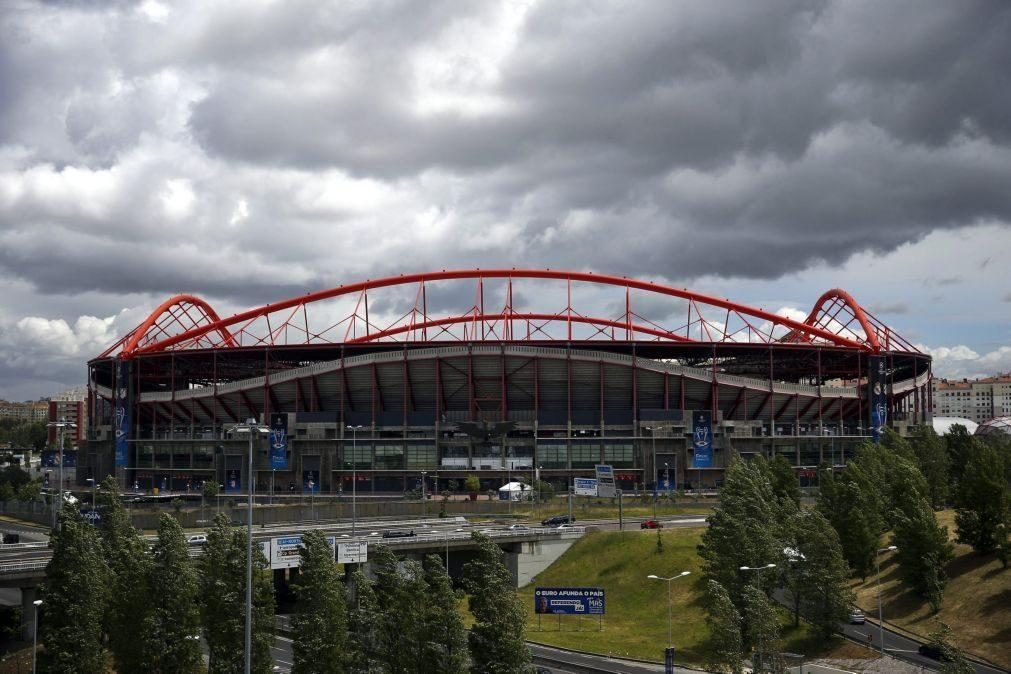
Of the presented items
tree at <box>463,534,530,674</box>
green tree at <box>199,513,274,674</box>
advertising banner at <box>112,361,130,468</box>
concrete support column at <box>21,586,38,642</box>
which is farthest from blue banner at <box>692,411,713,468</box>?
green tree at <box>199,513,274,674</box>

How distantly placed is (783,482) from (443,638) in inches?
2256

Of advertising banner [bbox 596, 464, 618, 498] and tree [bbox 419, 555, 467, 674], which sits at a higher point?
advertising banner [bbox 596, 464, 618, 498]

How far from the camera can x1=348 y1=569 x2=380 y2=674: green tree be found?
167 ft

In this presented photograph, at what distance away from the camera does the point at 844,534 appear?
78.3 m

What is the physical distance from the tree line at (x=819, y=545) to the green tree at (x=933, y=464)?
726 inches

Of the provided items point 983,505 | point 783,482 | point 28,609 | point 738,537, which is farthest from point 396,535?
point 983,505

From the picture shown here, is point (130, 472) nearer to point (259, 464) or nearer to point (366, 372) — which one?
point (259, 464)

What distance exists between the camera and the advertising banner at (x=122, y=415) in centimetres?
15888

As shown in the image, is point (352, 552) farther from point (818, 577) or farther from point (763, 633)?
point (818, 577)

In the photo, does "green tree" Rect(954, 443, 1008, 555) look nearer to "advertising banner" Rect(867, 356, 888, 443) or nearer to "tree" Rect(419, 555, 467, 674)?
"tree" Rect(419, 555, 467, 674)

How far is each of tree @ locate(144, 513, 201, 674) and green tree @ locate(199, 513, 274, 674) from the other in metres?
0.99

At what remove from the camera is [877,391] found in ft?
508

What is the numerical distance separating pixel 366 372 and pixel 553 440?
2944cm

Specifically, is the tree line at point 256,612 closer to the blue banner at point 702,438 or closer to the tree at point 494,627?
the tree at point 494,627
